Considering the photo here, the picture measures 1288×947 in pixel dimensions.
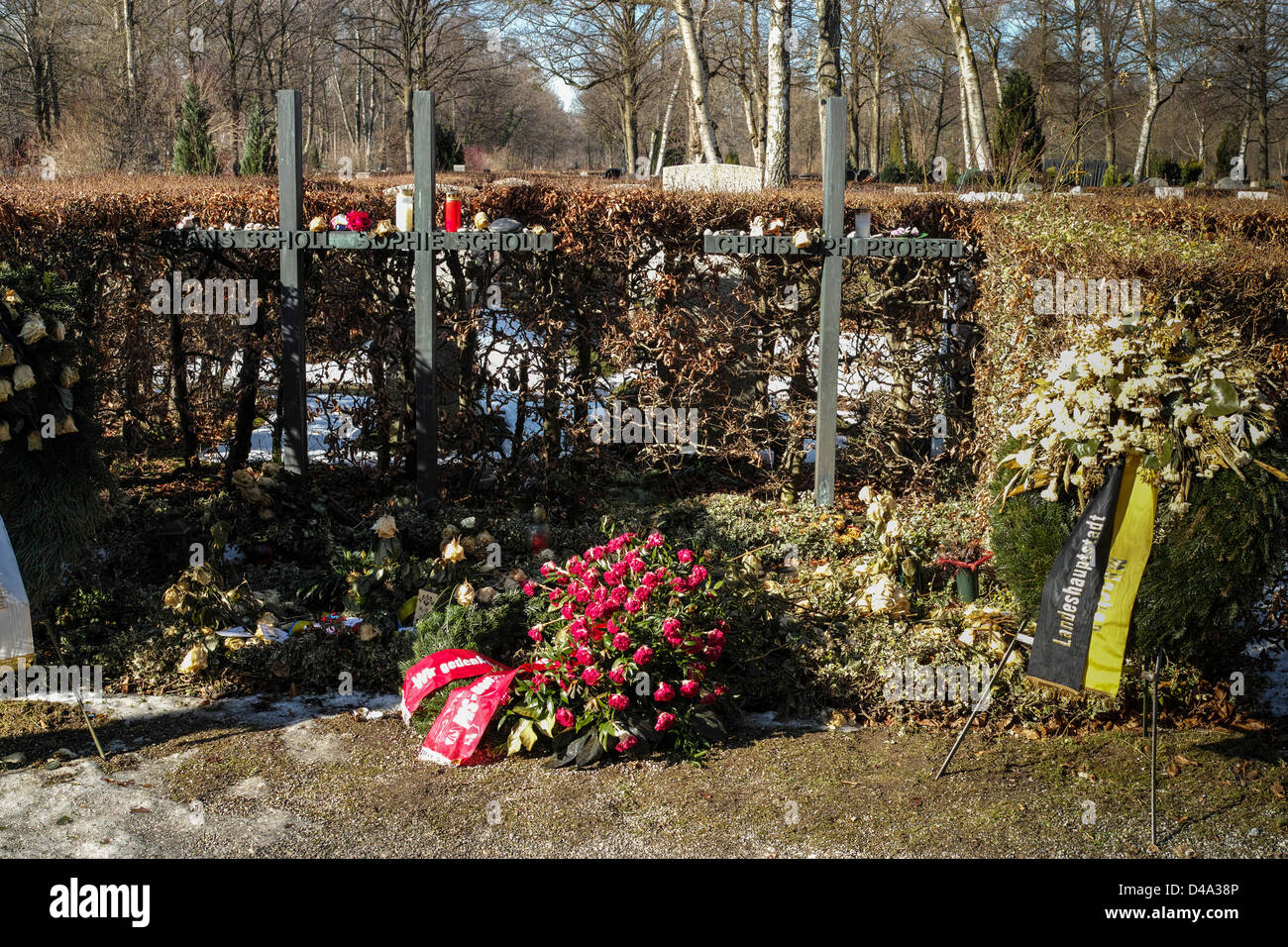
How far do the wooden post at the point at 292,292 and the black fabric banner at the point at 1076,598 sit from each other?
4.21m

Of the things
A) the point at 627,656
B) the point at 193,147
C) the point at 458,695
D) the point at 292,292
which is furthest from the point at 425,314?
the point at 193,147

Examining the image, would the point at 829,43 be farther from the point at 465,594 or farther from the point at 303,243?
the point at 465,594

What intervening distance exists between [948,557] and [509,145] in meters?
50.3

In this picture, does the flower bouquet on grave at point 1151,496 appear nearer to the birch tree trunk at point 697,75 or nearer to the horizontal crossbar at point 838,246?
the horizontal crossbar at point 838,246

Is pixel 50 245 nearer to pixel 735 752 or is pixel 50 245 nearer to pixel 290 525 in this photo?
pixel 290 525

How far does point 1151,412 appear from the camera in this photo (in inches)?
144

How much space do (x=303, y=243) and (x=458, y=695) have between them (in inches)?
121

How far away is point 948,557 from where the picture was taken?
5.37 metres

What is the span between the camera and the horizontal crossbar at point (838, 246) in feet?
20.4

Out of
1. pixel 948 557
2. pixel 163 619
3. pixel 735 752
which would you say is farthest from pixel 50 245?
pixel 948 557

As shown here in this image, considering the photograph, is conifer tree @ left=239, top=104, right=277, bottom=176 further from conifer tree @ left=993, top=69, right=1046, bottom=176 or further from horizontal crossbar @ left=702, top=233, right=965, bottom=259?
horizontal crossbar @ left=702, top=233, right=965, bottom=259

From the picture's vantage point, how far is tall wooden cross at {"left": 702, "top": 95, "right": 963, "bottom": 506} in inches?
246

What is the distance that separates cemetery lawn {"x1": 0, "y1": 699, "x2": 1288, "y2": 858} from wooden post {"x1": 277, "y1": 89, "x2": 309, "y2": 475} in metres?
2.15

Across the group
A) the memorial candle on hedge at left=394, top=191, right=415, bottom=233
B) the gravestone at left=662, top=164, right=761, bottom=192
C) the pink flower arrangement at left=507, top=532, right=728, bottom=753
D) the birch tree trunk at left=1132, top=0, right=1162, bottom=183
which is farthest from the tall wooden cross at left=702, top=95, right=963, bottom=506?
the birch tree trunk at left=1132, top=0, right=1162, bottom=183
